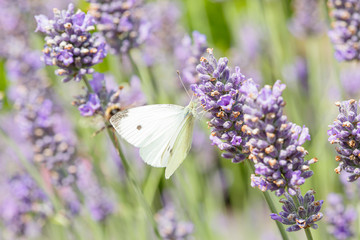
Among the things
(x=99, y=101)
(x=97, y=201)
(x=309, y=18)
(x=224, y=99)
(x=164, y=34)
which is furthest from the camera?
(x=164, y=34)

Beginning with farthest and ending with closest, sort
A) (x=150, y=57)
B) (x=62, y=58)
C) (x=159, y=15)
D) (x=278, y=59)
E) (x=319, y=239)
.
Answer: (x=159, y=15) → (x=150, y=57) → (x=278, y=59) → (x=319, y=239) → (x=62, y=58)

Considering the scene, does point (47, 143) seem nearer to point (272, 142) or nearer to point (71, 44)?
point (71, 44)

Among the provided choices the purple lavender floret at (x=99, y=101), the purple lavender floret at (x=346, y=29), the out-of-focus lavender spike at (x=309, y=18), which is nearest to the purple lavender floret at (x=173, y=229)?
the purple lavender floret at (x=99, y=101)

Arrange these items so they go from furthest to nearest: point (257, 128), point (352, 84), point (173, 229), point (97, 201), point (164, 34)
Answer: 1. point (164, 34)
2. point (352, 84)
3. point (97, 201)
4. point (173, 229)
5. point (257, 128)

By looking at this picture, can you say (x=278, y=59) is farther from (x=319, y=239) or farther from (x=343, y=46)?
(x=319, y=239)

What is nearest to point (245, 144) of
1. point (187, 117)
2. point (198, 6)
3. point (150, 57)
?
point (187, 117)

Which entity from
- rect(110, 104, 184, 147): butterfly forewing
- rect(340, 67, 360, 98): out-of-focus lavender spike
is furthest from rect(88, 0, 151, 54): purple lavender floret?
rect(340, 67, 360, 98): out-of-focus lavender spike

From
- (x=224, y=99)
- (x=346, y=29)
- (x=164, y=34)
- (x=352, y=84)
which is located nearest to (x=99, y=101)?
(x=224, y=99)
